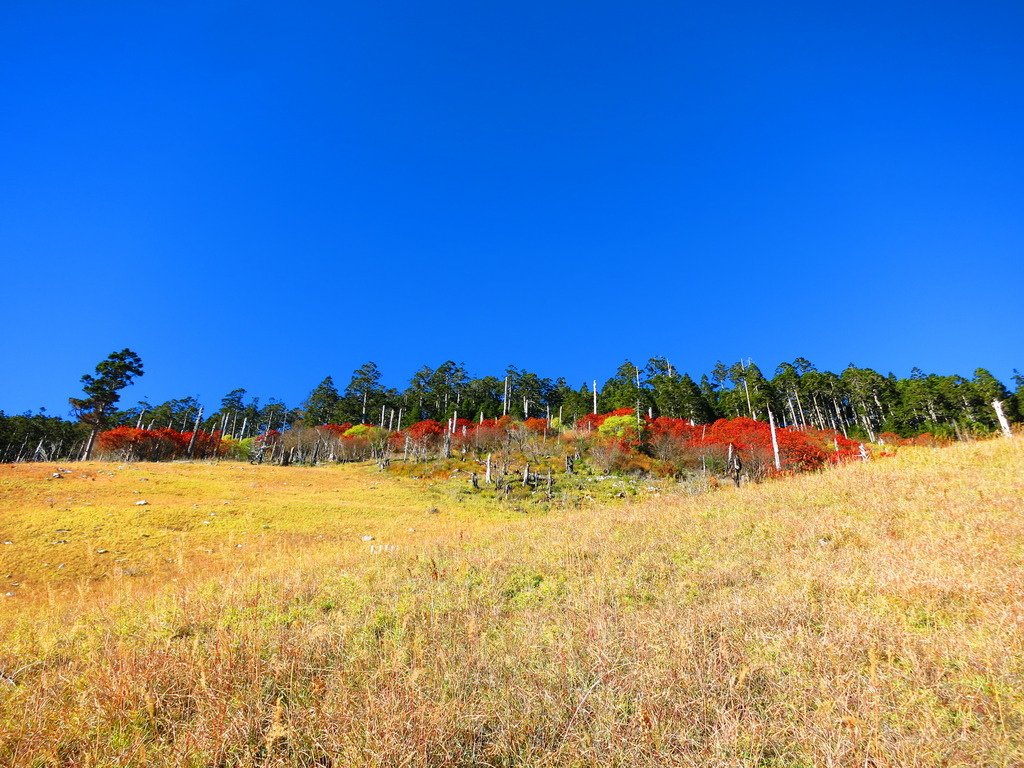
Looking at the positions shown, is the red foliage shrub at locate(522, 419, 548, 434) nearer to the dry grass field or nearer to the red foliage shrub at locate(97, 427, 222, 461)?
the red foliage shrub at locate(97, 427, 222, 461)

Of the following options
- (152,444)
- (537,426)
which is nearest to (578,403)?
(537,426)

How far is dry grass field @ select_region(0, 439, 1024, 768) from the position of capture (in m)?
3.11

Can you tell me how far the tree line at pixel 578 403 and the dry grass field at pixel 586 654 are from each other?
151 feet

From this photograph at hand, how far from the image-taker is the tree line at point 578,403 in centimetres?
5303

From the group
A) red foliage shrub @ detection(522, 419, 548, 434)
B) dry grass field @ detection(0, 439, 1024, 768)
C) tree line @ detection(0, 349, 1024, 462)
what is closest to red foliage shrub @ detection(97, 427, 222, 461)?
tree line @ detection(0, 349, 1024, 462)

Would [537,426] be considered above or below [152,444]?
above

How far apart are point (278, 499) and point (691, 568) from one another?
87.7 feet

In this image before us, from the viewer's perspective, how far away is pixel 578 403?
7012cm

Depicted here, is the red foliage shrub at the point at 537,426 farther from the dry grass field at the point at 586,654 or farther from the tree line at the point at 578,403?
the dry grass field at the point at 586,654

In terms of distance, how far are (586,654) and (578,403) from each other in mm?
66469

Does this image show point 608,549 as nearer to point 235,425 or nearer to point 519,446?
point 519,446

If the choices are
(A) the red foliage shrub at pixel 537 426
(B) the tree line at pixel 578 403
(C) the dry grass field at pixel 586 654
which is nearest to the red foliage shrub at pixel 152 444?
(B) the tree line at pixel 578 403

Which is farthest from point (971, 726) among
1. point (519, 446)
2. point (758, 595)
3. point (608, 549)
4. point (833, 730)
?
point (519, 446)

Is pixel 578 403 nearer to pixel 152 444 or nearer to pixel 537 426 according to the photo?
pixel 537 426
